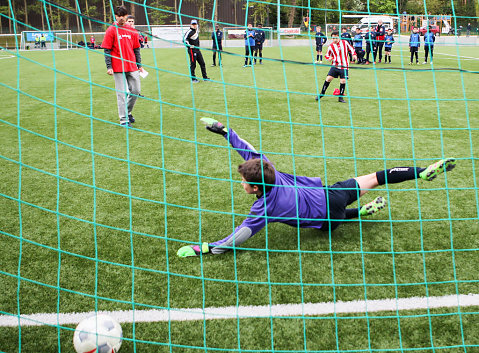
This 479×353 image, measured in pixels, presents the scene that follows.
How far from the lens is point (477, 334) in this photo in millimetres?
2223

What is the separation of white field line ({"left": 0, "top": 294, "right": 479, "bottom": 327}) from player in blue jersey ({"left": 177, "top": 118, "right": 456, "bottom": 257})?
519mm

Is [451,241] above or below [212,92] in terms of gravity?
below

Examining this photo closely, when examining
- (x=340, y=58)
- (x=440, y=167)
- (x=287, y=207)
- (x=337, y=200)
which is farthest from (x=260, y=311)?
(x=340, y=58)

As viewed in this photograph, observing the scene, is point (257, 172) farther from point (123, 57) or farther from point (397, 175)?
point (123, 57)

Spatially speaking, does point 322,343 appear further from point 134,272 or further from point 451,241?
point 451,241

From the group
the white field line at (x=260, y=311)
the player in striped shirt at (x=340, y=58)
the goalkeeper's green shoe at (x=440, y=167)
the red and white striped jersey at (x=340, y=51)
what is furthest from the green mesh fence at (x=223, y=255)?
the red and white striped jersey at (x=340, y=51)

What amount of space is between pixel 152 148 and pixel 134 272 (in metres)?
2.86

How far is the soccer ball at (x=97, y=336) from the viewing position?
2072 mm

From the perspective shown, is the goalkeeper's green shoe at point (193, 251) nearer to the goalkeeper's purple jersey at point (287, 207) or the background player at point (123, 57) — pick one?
the goalkeeper's purple jersey at point (287, 207)

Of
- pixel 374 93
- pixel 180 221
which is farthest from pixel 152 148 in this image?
pixel 374 93

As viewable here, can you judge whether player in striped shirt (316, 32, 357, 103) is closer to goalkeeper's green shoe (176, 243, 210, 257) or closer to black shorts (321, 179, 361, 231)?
black shorts (321, 179, 361, 231)

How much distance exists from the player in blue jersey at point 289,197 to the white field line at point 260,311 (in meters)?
0.52

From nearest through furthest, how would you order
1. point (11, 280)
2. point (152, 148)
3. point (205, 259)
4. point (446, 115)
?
point (11, 280) < point (205, 259) < point (152, 148) < point (446, 115)

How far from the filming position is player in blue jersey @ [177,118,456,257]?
2863 mm
